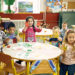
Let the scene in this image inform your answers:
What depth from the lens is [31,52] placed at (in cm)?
278

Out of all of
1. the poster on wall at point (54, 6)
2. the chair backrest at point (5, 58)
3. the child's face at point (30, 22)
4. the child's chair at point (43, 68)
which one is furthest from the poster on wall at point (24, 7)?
the child's chair at point (43, 68)

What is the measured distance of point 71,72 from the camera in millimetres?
2771

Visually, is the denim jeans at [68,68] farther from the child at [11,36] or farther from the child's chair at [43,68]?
the child at [11,36]

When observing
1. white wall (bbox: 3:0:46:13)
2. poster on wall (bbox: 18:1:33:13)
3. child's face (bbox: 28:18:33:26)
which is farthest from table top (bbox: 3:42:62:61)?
poster on wall (bbox: 18:1:33:13)

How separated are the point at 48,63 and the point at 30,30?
1674 millimetres

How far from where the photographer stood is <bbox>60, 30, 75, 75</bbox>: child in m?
2.73

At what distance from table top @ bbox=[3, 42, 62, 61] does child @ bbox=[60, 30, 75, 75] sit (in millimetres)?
116

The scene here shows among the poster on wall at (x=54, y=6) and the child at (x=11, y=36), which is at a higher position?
the poster on wall at (x=54, y=6)

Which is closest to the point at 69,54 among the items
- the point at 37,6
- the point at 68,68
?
the point at 68,68

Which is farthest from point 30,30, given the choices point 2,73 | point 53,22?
point 53,22

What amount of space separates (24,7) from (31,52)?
587cm

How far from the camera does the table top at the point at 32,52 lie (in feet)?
8.39

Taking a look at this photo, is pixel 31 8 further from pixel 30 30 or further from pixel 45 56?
pixel 45 56

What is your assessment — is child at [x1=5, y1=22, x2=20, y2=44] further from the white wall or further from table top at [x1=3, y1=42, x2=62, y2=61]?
the white wall
